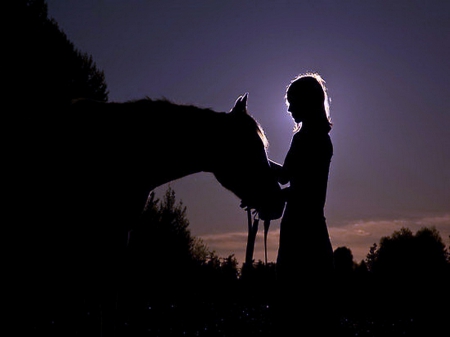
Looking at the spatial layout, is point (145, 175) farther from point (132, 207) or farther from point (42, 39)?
point (42, 39)

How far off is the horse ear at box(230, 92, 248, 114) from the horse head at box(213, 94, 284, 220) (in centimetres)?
8

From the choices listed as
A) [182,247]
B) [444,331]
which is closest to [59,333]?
[444,331]

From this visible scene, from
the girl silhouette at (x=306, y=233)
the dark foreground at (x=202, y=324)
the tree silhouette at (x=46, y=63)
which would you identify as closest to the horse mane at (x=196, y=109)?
the girl silhouette at (x=306, y=233)

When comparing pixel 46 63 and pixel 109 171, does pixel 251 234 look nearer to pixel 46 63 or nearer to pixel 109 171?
pixel 109 171

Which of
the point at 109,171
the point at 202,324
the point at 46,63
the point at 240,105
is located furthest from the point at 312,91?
the point at 46,63

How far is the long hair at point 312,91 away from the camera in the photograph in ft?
14.8

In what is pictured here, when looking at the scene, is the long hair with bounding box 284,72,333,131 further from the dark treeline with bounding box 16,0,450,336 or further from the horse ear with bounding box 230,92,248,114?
the dark treeline with bounding box 16,0,450,336

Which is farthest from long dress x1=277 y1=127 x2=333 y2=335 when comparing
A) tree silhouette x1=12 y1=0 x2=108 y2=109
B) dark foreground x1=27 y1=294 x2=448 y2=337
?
tree silhouette x1=12 y1=0 x2=108 y2=109

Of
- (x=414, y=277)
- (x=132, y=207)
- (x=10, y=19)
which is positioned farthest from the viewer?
(x=414, y=277)

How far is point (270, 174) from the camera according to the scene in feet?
15.2

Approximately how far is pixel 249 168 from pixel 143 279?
1658cm

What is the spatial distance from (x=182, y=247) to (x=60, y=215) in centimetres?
2246

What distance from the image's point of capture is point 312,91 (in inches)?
178

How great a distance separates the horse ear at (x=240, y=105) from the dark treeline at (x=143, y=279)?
5.10 feet
